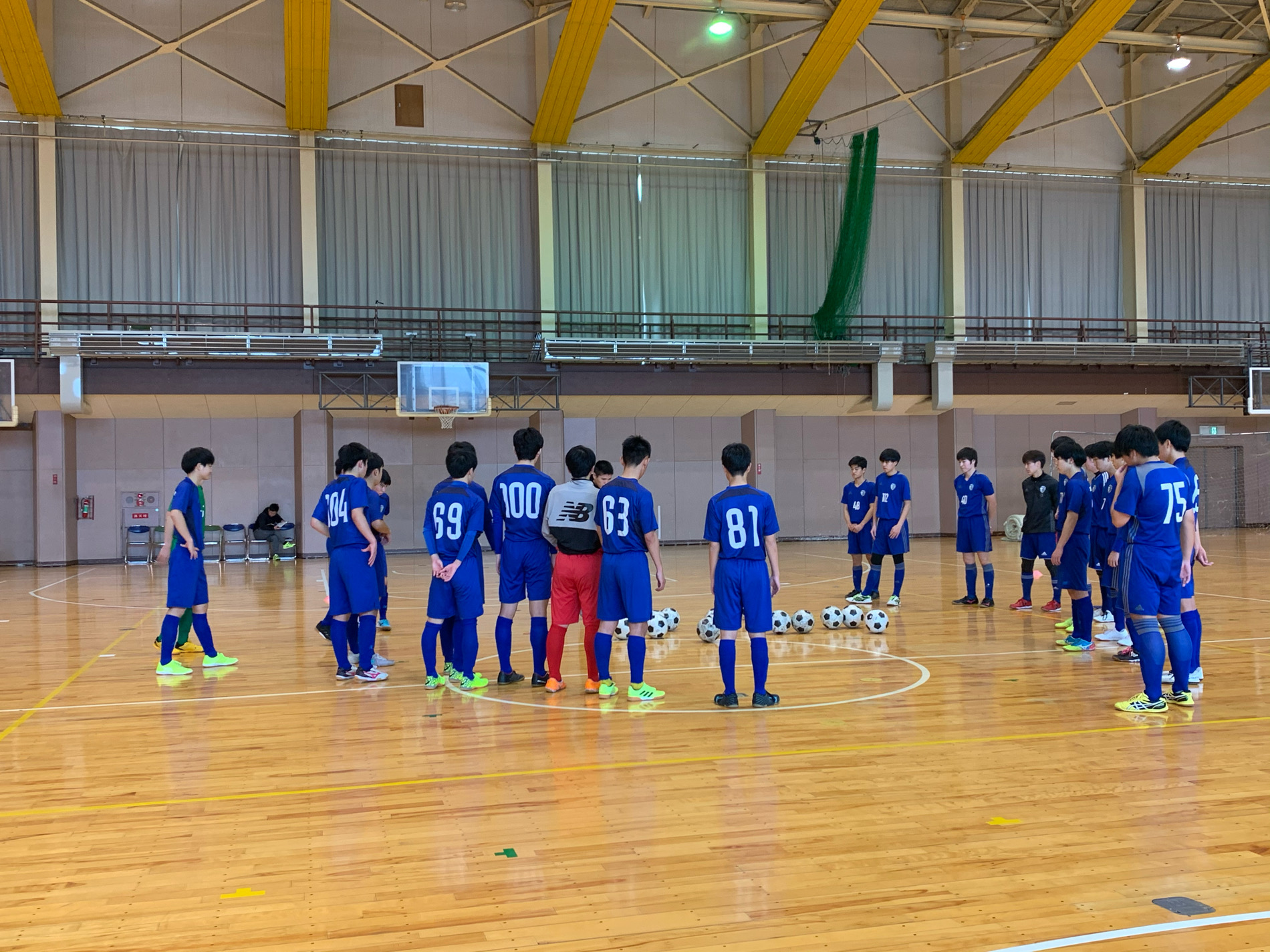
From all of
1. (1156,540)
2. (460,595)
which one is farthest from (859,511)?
(460,595)

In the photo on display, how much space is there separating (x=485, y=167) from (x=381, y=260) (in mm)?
3155

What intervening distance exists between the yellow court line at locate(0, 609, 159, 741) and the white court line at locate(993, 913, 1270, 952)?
5801 millimetres

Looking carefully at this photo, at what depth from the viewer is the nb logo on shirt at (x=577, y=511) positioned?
6777mm

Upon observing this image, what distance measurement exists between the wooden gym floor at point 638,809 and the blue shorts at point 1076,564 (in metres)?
0.62

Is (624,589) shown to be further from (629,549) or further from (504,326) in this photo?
(504,326)

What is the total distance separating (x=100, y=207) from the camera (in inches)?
814

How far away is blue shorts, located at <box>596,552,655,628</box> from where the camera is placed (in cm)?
646

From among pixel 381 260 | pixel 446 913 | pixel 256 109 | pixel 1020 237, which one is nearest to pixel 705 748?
pixel 446 913

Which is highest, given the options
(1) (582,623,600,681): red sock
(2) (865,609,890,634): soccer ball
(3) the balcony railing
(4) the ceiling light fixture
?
(4) the ceiling light fixture

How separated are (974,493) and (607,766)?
762cm

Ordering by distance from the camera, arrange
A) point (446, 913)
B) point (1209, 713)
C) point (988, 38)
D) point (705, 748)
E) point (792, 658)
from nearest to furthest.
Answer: point (446, 913) → point (705, 748) → point (1209, 713) → point (792, 658) → point (988, 38)

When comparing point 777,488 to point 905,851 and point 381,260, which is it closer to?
point 381,260

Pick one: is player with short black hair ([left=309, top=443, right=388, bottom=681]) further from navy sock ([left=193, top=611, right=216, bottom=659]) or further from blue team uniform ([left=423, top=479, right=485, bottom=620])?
navy sock ([left=193, top=611, right=216, bottom=659])

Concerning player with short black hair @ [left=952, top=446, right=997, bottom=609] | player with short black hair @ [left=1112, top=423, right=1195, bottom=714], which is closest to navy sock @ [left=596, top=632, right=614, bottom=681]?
player with short black hair @ [left=1112, top=423, right=1195, bottom=714]
